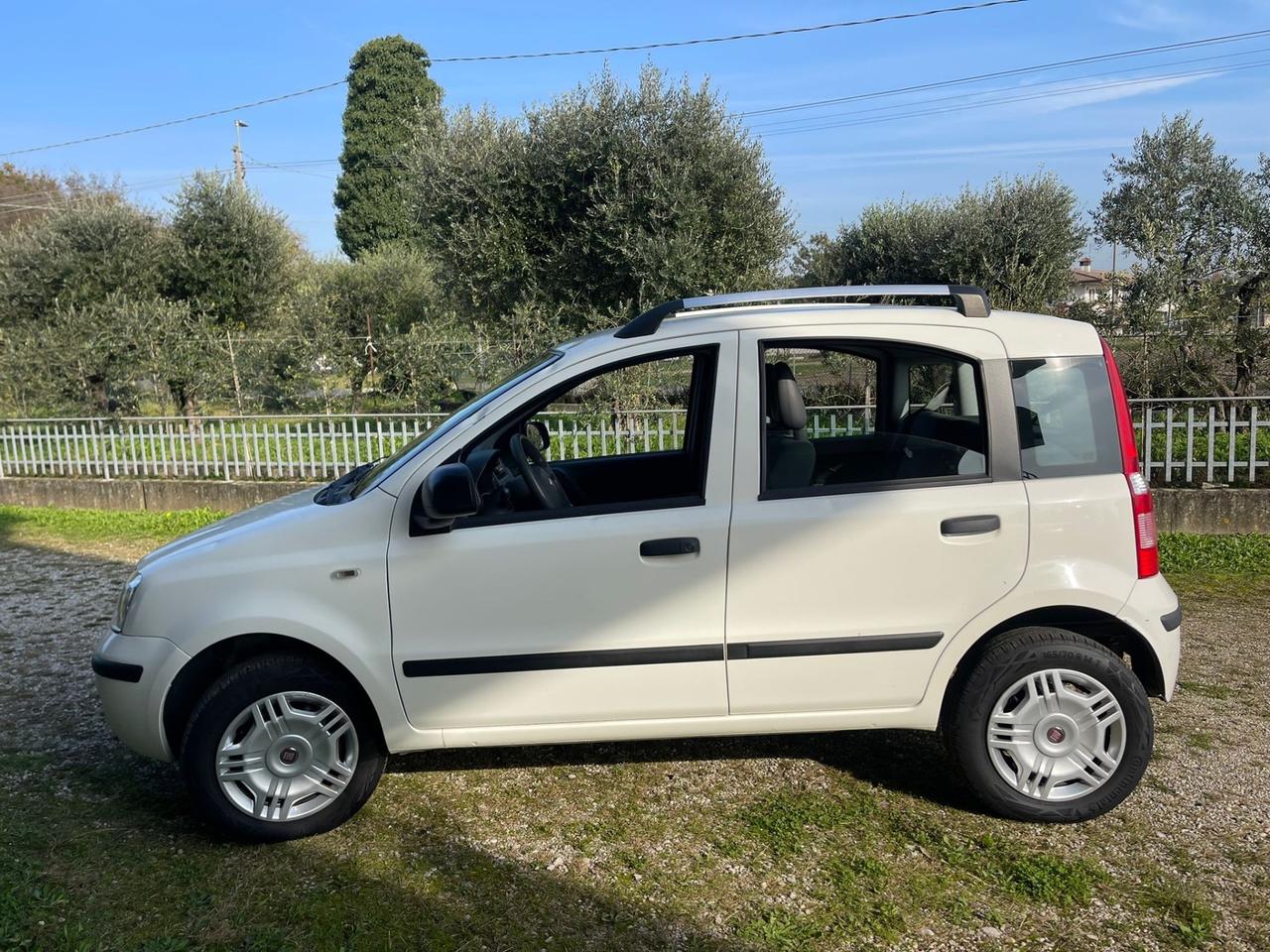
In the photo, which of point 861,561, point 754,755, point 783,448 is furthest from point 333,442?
point 861,561

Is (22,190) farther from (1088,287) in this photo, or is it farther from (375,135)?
(1088,287)

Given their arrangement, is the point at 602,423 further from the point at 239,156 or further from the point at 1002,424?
the point at 239,156

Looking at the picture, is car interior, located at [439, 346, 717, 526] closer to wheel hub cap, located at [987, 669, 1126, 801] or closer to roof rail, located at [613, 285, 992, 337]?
roof rail, located at [613, 285, 992, 337]

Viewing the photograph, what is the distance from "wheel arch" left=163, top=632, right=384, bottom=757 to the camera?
3348 millimetres

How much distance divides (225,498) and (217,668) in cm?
782

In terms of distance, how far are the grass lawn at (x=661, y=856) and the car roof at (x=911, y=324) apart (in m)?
1.72

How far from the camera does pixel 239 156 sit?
1380 inches

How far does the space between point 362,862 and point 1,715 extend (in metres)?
2.72

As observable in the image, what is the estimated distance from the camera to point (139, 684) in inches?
131

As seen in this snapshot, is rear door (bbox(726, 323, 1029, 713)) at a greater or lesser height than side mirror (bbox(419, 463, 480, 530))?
lesser

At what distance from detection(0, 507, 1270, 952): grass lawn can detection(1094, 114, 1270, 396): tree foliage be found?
6.71 metres

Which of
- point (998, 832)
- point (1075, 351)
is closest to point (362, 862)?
point (998, 832)

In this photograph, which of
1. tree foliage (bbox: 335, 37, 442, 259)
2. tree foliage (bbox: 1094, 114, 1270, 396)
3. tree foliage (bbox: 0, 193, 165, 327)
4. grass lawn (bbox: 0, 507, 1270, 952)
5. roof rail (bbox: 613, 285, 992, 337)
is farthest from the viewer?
tree foliage (bbox: 335, 37, 442, 259)

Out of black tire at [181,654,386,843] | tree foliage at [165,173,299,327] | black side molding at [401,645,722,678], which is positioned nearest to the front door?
black side molding at [401,645,722,678]
